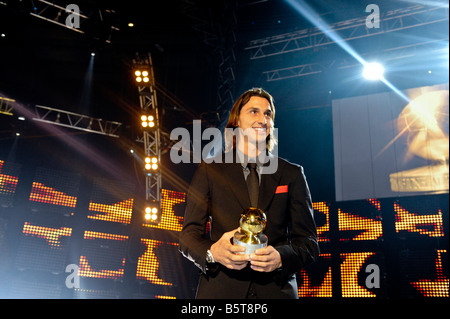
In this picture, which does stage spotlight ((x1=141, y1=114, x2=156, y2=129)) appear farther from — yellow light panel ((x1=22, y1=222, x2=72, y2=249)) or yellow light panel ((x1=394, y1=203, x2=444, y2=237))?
yellow light panel ((x1=394, y1=203, x2=444, y2=237))

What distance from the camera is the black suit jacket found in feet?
5.49

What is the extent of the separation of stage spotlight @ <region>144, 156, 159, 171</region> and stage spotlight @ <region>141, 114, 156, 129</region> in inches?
30.2

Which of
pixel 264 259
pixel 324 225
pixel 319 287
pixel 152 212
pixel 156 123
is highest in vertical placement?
pixel 156 123

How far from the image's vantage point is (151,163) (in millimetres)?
9609

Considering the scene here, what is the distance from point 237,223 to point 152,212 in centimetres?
789

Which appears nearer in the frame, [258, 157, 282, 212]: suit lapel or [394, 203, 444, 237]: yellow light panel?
[258, 157, 282, 212]: suit lapel

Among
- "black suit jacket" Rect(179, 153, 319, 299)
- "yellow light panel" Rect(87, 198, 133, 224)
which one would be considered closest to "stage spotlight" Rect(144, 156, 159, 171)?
"yellow light panel" Rect(87, 198, 133, 224)

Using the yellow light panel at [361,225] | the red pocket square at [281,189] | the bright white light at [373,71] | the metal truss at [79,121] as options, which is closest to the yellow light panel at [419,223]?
the yellow light panel at [361,225]

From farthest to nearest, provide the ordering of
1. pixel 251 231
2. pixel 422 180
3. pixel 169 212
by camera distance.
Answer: pixel 169 212
pixel 422 180
pixel 251 231

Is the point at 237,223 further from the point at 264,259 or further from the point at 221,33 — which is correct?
the point at 221,33

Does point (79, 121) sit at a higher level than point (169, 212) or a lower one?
higher

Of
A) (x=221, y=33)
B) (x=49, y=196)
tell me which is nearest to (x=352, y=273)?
(x=221, y=33)
